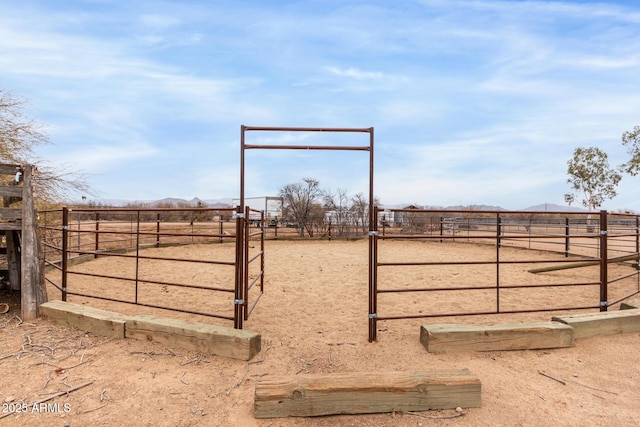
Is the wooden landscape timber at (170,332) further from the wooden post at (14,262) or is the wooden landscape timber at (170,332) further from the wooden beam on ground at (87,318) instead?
the wooden post at (14,262)

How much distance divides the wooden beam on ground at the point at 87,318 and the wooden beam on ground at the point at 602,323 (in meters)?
4.15

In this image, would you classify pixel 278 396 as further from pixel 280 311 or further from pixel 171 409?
pixel 280 311

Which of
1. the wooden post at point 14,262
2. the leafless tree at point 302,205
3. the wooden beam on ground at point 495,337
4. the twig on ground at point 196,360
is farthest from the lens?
the leafless tree at point 302,205

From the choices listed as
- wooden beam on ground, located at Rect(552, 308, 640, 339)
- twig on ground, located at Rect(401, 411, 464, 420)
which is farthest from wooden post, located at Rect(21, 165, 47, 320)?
wooden beam on ground, located at Rect(552, 308, 640, 339)

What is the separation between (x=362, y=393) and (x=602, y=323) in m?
2.72

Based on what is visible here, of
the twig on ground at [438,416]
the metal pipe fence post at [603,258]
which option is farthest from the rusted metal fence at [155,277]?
the metal pipe fence post at [603,258]

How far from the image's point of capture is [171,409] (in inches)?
83.4

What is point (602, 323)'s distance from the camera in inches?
127

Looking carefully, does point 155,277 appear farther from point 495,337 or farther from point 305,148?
point 495,337

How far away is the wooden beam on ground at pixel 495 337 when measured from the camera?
286cm

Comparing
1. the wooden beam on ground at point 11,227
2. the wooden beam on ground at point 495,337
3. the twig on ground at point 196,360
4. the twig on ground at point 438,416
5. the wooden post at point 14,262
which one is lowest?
the twig on ground at point 438,416

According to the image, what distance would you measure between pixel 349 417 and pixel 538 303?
3.81 m

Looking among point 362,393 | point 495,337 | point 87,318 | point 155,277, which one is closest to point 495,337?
point 495,337

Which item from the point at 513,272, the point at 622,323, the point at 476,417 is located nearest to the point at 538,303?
the point at 622,323
